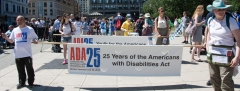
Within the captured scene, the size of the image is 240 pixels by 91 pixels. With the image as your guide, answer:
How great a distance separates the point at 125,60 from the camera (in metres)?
6.04

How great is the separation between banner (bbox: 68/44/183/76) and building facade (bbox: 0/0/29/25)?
65.8 meters

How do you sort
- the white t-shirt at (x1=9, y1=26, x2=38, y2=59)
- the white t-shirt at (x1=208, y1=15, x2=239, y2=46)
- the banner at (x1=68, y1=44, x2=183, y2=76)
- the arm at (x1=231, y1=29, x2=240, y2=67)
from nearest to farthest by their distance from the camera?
1. the arm at (x1=231, y1=29, x2=240, y2=67)
2. the white t-shirt at (x1=208, y1=15, x2=239, y2=46)
3. the banner at (x1=68, y1=44, x2=183, y2=76)
4. the white t-shirt at (x1=9, y1=26, x2=38, y2=59)

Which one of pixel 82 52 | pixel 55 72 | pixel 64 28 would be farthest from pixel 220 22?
pixel 64 28

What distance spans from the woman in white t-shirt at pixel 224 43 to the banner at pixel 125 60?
55.8 inches

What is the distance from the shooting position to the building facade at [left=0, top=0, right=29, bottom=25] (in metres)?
74.5

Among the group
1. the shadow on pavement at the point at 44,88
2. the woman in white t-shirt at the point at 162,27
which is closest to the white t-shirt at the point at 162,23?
the woman in white t-shirt at the point at 162,27

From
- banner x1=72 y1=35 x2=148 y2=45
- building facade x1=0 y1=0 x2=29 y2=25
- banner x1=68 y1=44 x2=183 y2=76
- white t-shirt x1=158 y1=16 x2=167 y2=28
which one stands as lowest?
banner x1=68 y1=44 x2=183 y2=76

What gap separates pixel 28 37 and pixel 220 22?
13.5 feet

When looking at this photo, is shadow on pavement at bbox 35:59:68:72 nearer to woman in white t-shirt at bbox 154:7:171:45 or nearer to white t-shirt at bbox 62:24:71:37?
white t-shirt at bbox 62:24:71:37

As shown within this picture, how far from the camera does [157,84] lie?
6422 millimetres

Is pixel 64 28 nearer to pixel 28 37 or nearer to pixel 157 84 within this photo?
pixel 28 37

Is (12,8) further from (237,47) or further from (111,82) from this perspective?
(237,47)

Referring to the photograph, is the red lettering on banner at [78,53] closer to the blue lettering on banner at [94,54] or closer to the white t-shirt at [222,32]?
the blue lettering on banner at [94,54]

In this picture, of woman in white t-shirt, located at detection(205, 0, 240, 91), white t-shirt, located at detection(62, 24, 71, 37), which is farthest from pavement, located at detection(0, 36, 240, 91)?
white t-shirt, located at detection(62, 24, 71, 37)
